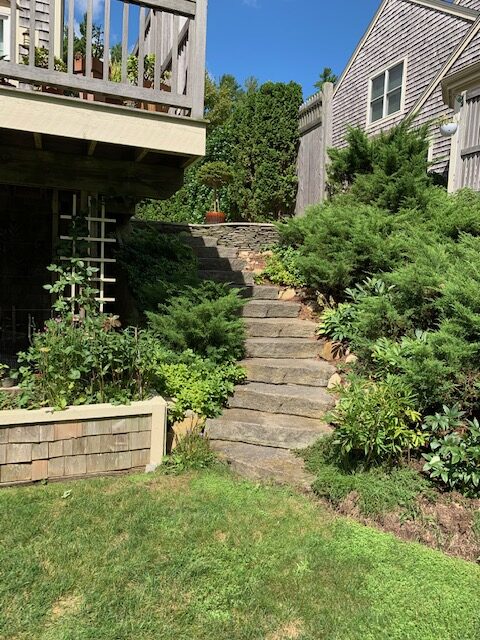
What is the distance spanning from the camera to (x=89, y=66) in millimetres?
3441

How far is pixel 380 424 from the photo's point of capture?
3012mm

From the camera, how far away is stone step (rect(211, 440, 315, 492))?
328cm

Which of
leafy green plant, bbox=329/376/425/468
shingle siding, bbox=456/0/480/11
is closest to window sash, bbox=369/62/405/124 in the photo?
shingle siding, bbox=456/0/480/11

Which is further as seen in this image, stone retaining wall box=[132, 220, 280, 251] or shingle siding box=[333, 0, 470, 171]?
shingle siding box=[333, 0, 470, 171]

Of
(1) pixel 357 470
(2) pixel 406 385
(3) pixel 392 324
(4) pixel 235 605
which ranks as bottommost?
(4) pixel 235 605

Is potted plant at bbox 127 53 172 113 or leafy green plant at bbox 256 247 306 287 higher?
potted plant at bbox 127 53 172 113

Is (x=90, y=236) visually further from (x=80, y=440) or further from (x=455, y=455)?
(x=455, y=455)

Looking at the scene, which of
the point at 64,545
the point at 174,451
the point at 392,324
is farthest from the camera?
the point at 392,324

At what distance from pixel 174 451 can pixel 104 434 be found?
1.89 feet

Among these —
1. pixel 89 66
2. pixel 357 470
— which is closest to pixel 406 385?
pixel 357 470

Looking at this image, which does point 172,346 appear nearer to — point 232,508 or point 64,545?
point 232,508

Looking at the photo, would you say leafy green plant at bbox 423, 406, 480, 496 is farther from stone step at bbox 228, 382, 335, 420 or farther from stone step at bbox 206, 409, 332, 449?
stone step at bbox 228, 382, 335, 420

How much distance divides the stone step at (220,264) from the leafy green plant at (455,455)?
4.33 m

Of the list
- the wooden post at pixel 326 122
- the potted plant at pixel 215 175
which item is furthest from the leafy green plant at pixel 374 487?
the potted plant at pixel 215 175
